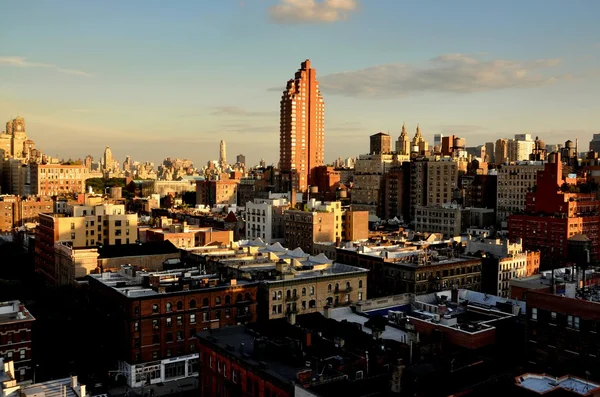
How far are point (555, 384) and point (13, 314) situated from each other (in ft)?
183

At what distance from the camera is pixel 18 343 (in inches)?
2514

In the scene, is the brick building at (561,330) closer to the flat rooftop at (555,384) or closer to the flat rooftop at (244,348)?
the flat rooftop at (555,384)

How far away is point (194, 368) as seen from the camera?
7069 cm

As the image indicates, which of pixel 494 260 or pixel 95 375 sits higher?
pixel 494 260

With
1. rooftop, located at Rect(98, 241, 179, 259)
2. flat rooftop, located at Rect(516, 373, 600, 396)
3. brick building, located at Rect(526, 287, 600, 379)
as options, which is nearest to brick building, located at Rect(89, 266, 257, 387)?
rooftop, located at Rect(98, 241, 179, 259)

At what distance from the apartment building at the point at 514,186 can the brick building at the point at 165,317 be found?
4866 inches

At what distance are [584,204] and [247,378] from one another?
114m

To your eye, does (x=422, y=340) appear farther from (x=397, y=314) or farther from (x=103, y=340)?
(x=103, y=340)

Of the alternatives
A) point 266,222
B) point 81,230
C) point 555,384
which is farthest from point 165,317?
point 266,222

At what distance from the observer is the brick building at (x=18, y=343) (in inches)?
2474

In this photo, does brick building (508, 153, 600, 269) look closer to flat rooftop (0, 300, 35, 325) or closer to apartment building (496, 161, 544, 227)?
apartment building (496, 161, 544, 227)

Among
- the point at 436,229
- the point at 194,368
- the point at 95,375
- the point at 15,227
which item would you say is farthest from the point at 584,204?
the point at 15,227

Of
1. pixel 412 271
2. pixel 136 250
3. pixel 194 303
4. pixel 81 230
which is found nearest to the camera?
pixel 194 303

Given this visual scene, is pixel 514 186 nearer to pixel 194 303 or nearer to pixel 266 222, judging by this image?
pixel 266 222
